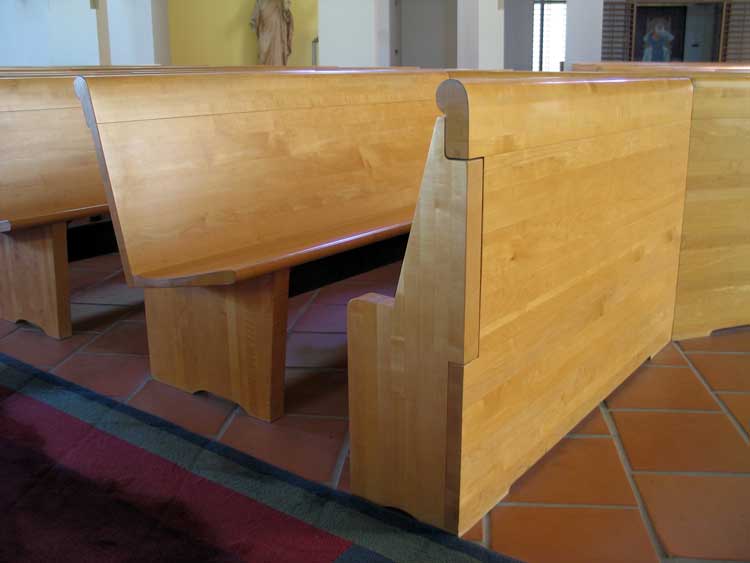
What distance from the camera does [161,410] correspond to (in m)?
2.13

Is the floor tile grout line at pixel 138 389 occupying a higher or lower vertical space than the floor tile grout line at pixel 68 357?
lower

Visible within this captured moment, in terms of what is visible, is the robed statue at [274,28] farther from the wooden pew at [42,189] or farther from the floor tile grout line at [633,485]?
the floor tile grout line at [633,485]

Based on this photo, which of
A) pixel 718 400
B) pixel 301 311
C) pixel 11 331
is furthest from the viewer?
pixel 301 311

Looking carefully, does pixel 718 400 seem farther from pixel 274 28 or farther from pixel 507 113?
pixel 274 28

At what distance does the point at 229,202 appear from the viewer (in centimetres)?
211

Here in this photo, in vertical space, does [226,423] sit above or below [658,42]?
below

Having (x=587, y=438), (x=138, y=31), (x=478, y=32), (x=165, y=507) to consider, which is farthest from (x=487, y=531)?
(x=138, y=31)

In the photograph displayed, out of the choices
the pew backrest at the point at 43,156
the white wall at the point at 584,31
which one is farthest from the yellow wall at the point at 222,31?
the pew backrest at the point at 43,156

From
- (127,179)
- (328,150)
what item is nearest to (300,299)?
(328,150)

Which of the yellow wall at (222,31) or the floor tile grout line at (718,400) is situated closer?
the floor tile grout line at (718,400)

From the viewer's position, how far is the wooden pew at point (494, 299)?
1374mm

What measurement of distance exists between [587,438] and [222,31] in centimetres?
1121

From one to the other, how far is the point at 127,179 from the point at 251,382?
0.61m

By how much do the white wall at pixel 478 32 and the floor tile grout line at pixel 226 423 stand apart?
623 cm
